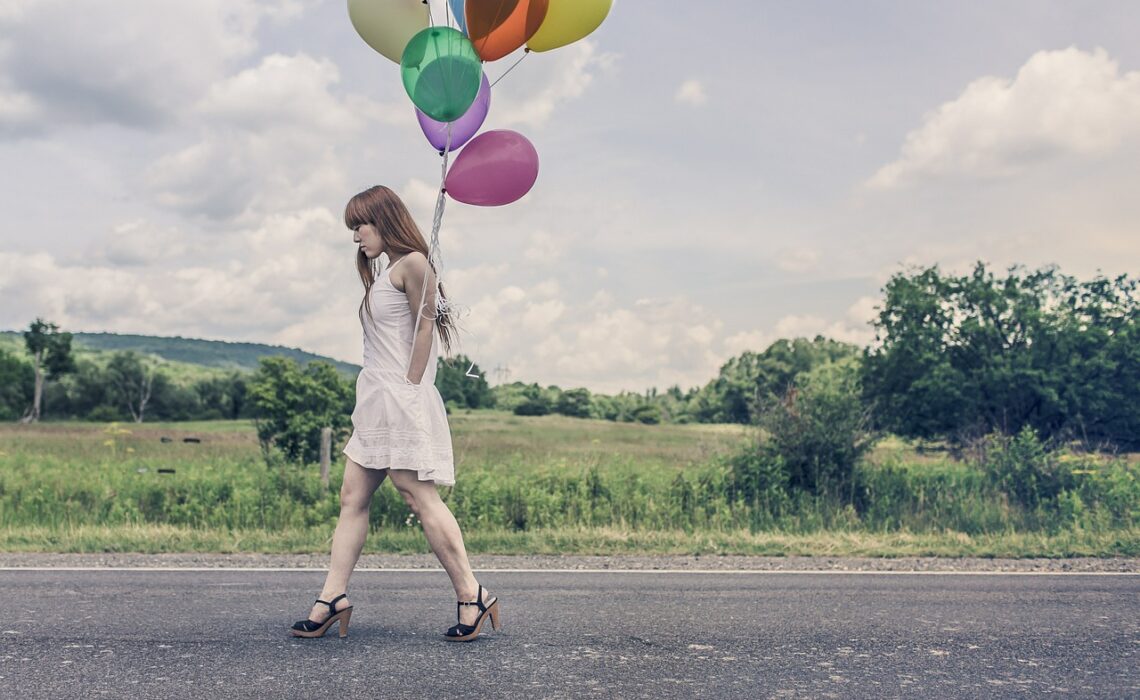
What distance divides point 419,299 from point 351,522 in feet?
3.95

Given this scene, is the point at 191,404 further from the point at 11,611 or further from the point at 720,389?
the point at 11,611

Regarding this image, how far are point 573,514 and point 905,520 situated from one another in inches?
151

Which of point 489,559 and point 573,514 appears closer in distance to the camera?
point 489,559

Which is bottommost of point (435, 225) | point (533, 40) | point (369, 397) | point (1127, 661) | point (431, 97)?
point (1127, 661)

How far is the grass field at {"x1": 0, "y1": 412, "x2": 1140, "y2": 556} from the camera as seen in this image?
895cm

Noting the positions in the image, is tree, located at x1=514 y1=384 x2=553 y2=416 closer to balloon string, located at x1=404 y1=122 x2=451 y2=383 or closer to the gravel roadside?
the gravel roadside

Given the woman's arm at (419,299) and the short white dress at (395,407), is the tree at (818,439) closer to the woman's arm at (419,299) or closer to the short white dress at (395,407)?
the short white dress at (395,407)

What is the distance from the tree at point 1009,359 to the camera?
93.5ft

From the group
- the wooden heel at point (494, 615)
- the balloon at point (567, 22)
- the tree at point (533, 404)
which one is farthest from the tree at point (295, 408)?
the tree at point (533, 404)

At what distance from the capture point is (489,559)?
8156 mm

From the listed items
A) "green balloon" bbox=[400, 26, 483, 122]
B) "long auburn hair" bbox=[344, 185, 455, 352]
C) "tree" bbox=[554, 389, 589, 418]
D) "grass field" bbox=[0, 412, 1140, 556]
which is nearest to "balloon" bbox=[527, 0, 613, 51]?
"green balloon" bbox=[400, 26, 483, 122]

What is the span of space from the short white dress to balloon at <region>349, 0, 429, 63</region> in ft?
5.16

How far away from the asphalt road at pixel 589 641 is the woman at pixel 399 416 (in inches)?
10.6

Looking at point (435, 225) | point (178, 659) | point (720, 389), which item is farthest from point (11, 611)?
point (720, 389)
